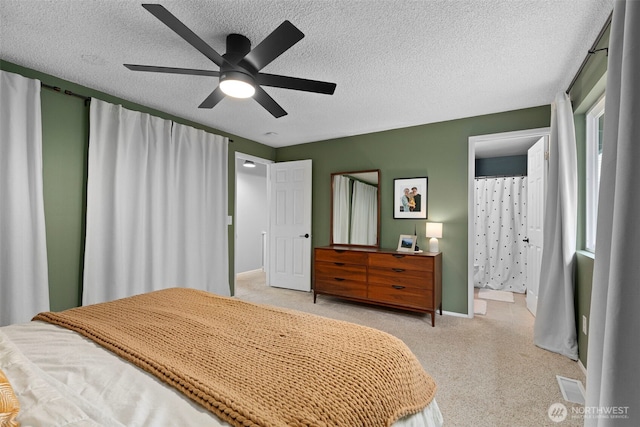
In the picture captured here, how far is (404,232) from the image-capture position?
3979 mm

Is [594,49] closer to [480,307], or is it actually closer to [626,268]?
[626,268]

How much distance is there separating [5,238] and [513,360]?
421cm

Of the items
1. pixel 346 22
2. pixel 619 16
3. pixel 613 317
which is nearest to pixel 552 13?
pixel 619 16

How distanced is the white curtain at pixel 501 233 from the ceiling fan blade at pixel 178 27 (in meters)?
4.80

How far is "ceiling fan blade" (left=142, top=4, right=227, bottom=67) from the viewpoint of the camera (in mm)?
1345

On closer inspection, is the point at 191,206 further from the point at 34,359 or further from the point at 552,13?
the point at 552,13

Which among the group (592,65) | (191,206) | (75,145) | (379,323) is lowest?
(379,323)

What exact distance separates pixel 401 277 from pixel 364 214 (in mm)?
1147

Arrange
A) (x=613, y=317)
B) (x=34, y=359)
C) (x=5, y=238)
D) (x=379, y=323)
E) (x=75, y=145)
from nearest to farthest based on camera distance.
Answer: (x=613, y=317) → (x=34, y=359) → (x=5, y=238) → (x=75, y=145) → (x=379, y=323)

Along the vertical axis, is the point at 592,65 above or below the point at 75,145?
above

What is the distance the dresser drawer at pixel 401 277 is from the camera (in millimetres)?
3289

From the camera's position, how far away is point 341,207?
4.49 meters

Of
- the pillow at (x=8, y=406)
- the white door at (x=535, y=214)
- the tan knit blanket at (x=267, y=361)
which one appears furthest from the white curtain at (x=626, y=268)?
the white door at (x=535, y=214)

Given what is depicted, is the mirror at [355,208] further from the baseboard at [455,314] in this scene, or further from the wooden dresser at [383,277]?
the baseboard at [455,314]
